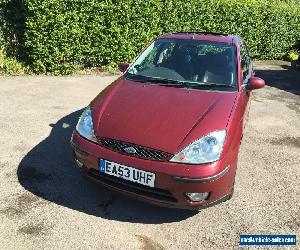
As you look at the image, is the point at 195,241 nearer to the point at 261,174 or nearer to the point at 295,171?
the point at 261,174

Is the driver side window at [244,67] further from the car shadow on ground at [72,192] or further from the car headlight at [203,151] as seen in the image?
the car shadow on ground at [72,192]

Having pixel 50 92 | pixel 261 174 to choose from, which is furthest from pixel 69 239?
pixel 50 92

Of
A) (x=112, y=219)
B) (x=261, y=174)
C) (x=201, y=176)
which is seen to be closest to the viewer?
(x=201, y=176)

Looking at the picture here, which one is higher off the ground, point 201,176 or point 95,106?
point 95,106

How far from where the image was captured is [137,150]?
360cm

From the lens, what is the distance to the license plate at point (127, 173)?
3.53 m

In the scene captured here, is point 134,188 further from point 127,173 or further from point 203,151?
point 203,151

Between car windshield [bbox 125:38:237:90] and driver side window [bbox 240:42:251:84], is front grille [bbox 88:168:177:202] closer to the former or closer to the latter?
car windshield [bbox 125:38:237:90]

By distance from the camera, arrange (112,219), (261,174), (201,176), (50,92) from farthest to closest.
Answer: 1. (50,92)
2. (261,174)
3. (112,219)
4. (201,176)

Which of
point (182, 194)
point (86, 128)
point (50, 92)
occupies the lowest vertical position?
point (50, 92)

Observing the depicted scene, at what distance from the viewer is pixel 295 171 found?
17.0ft

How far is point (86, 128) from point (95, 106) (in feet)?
1.31

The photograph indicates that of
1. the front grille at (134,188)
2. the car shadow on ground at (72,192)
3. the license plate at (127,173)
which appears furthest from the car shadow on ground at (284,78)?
the license plate at (127,173)

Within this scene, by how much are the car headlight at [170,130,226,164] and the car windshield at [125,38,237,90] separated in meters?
1.08
